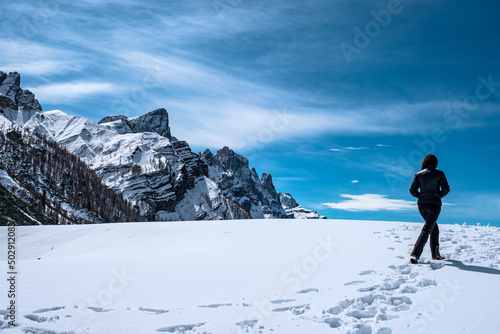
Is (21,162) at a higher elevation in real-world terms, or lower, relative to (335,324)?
higher

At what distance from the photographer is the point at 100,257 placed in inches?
395

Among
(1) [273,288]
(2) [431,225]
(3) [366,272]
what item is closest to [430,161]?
(2) [431,225]

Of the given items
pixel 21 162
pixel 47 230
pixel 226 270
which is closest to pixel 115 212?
pixel 21 162

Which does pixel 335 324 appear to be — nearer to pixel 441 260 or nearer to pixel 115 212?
pixel 441 260

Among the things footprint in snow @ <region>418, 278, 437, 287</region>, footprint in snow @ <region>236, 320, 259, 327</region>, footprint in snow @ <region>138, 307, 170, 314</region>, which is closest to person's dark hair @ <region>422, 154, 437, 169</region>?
footprint in snow @ <region>418, 278, 437, 287</region>

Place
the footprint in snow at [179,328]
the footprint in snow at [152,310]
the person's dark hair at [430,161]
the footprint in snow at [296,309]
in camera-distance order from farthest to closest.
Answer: the person's dark hair at [430,161] < the footprint in snow at [152,310] < the footprint in snow at [296,309] < the footprint in snow at [179,328]

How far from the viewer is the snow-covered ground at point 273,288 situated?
4680 millimetres

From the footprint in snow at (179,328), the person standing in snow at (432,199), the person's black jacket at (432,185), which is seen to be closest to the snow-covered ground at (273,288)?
the footprint in snow at (179,328)

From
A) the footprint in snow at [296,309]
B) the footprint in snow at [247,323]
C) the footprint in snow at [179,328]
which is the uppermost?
the footprint in snow at [296,309]

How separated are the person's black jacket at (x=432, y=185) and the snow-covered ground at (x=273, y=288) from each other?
1484mm

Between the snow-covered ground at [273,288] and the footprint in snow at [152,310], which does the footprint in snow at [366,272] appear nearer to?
the snow-covered ground at [273,288]

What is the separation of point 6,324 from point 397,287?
6.23 metres

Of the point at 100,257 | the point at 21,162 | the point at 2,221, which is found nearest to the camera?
the point at 100,257

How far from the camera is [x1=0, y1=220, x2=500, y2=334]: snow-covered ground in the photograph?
4680mm
